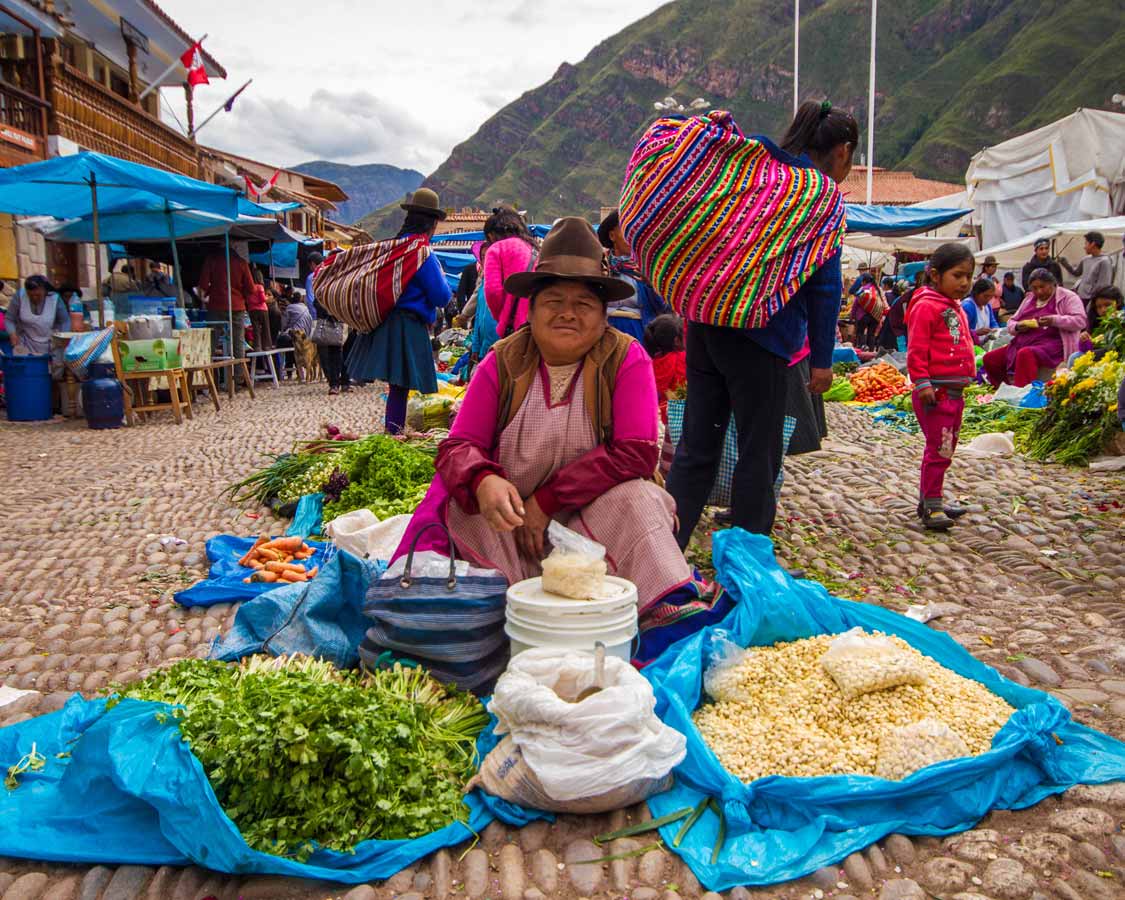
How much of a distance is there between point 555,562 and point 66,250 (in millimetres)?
15753

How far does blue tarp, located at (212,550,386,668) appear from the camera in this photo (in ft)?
9.80

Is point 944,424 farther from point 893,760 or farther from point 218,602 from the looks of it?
point 218,602

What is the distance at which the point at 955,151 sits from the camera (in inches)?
2697

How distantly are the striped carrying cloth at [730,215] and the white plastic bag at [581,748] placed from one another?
1738 mm

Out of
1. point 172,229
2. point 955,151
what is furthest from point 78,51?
point 955,151

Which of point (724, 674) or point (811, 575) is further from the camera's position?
point (811, 575)

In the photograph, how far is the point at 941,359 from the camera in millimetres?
4848

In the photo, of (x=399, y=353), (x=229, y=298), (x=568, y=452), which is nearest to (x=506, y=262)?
(x=399, y=353)

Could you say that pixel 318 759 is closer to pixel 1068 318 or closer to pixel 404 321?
pixel 404 321

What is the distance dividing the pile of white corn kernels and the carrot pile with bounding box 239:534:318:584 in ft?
7.02

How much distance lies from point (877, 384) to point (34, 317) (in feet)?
33.0

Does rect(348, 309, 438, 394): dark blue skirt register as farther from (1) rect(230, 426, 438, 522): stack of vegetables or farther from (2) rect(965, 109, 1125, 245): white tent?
(2) rect(965, 109, 1125, 245): white tent

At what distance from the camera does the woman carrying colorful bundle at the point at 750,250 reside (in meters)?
3.39

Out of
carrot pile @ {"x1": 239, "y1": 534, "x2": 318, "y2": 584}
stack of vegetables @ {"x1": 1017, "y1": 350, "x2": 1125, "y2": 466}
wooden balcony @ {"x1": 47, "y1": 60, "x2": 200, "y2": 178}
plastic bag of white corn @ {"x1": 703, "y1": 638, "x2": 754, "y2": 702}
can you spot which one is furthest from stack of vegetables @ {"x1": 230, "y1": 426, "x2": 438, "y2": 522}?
wooden balcony @ {"x1": 47, "y1": 60, "x2": 200, "y2": 178}
